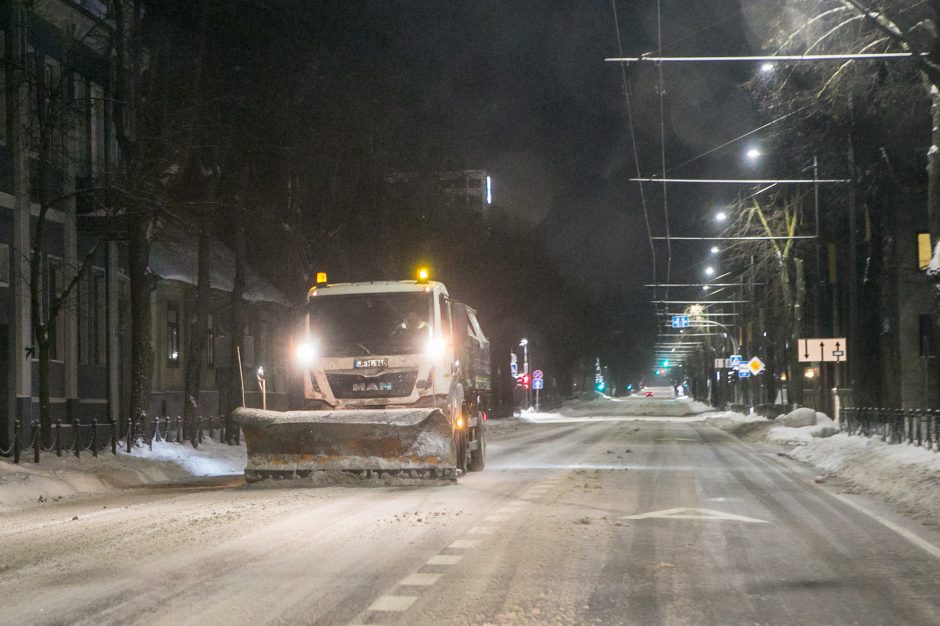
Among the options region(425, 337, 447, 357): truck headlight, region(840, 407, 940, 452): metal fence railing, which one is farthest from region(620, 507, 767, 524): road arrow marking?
region(840, 407, 940, 452): metal fence railing

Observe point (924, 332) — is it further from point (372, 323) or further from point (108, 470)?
point (108, 470)

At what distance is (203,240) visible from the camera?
29781mm

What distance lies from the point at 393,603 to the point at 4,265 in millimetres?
20401

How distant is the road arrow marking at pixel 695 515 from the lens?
13539mm

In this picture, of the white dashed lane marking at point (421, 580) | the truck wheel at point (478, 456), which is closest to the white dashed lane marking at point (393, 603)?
the white dashed lane marking at point (421, 580)

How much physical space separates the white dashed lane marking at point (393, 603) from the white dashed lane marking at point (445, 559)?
1.64 meters

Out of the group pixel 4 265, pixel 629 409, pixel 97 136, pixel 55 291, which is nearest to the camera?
pixel 4 265

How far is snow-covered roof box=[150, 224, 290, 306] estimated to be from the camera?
34.2m

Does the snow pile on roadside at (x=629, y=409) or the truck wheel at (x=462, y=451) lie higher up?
the truck wheel at (x=462, y=451)

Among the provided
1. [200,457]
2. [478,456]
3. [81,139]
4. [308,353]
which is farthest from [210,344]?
[308,353]

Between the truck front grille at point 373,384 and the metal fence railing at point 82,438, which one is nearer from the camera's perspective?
the truck front grille at point 373,384

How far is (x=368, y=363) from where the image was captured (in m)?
19.2

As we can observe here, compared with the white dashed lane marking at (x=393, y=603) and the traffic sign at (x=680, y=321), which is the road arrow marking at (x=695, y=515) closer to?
the white dashed lane marking at (x=393, y=603)

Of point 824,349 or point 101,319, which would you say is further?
point 824,349
